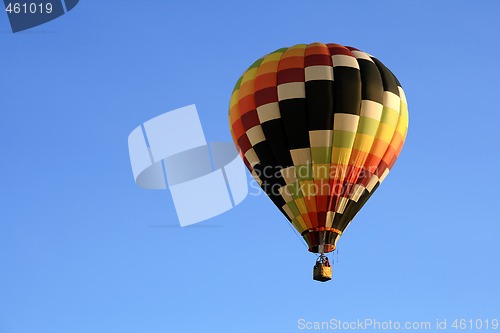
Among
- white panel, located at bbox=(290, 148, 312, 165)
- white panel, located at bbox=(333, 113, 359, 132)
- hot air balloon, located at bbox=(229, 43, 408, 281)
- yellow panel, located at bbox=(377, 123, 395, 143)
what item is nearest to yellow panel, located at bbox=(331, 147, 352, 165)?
hot air balloon, located at bbox=(229, 43, 408, 281)

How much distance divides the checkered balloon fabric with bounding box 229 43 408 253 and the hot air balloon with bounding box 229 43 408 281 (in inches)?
1.0

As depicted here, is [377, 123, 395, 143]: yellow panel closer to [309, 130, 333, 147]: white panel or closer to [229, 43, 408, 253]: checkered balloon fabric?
[229, 43, 408, 253]: checkered balloon fabric

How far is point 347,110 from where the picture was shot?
23875mm

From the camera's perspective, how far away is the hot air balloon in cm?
2370

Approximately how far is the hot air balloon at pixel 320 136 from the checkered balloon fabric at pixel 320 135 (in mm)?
24

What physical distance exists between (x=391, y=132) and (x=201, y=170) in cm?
592

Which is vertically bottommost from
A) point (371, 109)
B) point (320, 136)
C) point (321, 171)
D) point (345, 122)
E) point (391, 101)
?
point (321, 171)

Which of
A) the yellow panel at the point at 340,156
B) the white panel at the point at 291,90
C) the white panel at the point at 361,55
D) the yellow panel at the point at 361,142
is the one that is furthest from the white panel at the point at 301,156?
the white panel at the point at 361,55

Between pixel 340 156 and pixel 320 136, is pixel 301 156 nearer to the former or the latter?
pixel 320 136

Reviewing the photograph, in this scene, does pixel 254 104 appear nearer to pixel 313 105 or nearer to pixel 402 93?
pixel 313 105

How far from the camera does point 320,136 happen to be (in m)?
23.8

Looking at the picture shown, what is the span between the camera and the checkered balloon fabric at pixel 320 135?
23719 millimetres

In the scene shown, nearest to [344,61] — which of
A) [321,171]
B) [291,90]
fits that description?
[291,90]

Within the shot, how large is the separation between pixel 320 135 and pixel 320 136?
0.08 feet
